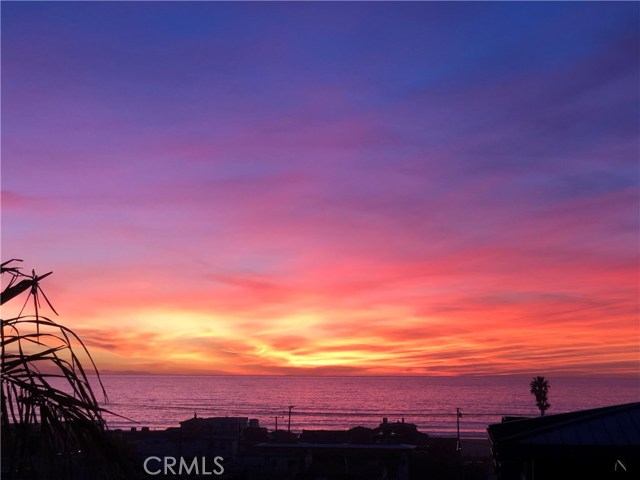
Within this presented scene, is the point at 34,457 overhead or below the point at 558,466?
overhead

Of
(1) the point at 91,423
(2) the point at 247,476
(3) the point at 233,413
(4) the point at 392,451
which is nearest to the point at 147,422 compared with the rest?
(3) the point at 233,413

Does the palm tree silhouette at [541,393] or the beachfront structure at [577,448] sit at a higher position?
the palm tree silhouette at [541,393]

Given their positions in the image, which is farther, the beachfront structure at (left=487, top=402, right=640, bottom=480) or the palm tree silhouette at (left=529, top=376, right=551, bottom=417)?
the palm tree silhouette at (left=529, top=376, right=551, bottom=417)

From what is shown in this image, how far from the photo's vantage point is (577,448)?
34.4ft

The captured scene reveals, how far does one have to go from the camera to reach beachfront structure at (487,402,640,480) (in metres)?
10.4

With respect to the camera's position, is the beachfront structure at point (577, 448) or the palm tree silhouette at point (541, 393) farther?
the palm tree silhouette at point (541, 393)

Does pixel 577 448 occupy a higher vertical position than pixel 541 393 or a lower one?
lower

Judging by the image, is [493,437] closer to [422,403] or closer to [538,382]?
[538,382]

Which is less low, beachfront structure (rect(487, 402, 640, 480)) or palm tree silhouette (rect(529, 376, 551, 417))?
palm tree silhouette (rect(529, 376, 551, 417))

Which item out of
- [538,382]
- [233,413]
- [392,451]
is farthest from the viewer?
[233,413]

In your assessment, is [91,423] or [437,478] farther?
[437,478]

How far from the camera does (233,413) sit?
482 ft

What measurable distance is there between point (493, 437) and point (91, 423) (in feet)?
32.7

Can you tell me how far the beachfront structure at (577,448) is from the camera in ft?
34.1
